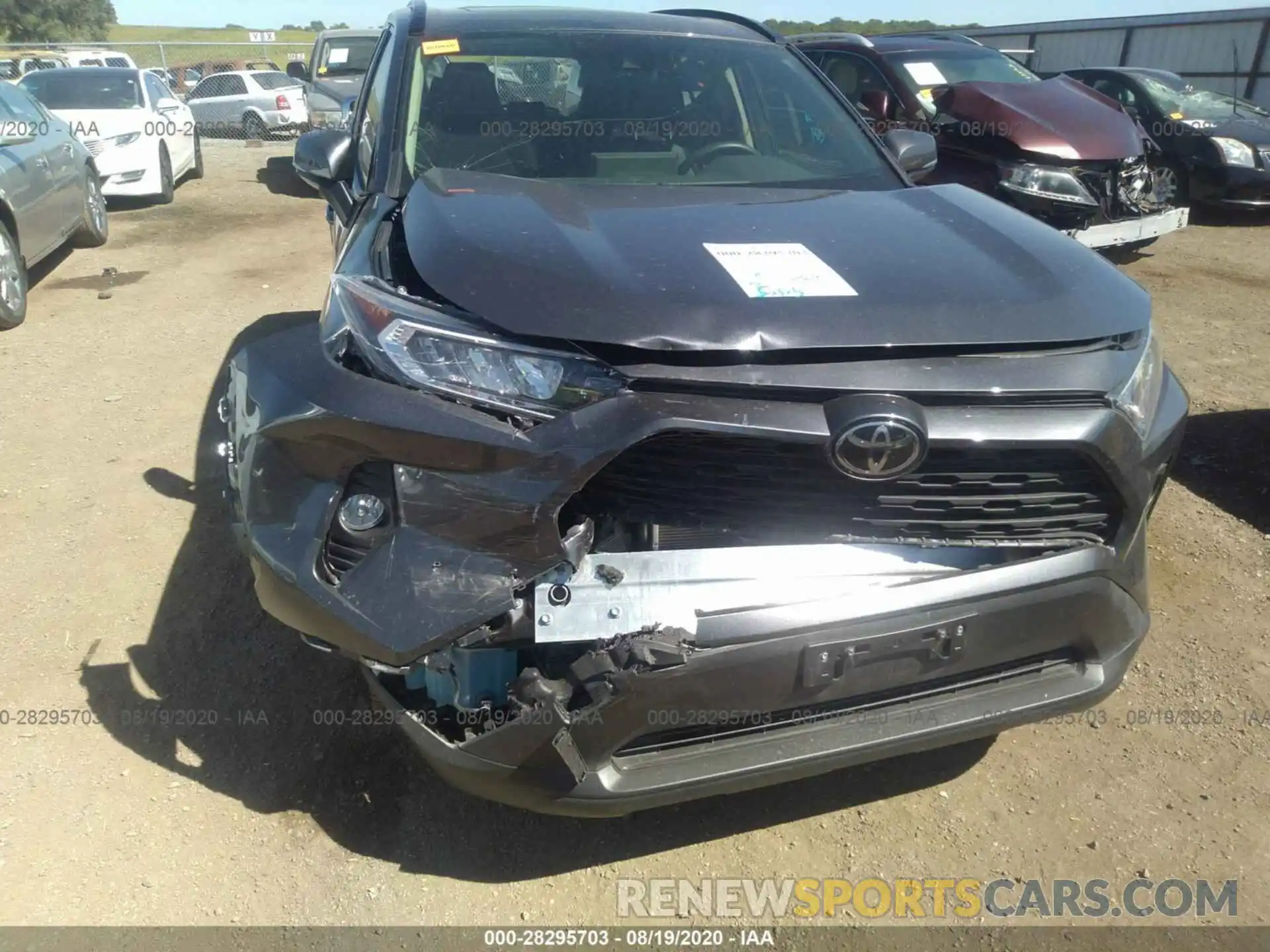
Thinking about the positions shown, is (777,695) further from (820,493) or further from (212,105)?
(212,105)

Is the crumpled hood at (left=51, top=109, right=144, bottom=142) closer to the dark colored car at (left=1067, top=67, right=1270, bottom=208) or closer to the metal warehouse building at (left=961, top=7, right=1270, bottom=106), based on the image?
the dark colored car at (left=1067, top=67, right=1270, bottom=208)

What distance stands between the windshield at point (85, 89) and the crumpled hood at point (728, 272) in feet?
31.7

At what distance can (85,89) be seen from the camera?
34.3ft

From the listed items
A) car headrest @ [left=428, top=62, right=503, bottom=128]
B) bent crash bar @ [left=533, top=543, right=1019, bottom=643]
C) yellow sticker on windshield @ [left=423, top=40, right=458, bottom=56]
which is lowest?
bent crash bar @ [left=533, top=543, right=1019, bottom=643]

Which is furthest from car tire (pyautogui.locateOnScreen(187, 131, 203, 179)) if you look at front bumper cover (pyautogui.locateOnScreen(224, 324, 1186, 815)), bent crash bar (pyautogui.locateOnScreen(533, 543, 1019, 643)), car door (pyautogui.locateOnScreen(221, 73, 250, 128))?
bent crash bar (pyautogui.locateOnScreen(533, 543, 1019, 643))

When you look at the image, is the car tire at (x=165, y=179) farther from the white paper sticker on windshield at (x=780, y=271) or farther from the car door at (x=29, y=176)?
the white paper sticker on windshield at (x=780, y=271)

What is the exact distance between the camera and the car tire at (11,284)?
20.1ft

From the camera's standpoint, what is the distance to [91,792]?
2473 mm

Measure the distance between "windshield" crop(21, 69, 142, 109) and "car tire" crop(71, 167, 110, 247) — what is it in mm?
2270

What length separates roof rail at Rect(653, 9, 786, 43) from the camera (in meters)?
3.82

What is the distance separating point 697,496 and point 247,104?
1879 cm

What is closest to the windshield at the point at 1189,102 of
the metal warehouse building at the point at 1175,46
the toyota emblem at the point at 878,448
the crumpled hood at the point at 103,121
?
the metal warehouse building at the point at 1175,46

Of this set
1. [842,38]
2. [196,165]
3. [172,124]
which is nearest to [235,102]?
[196,165]

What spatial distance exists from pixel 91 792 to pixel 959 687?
7.09 feet
